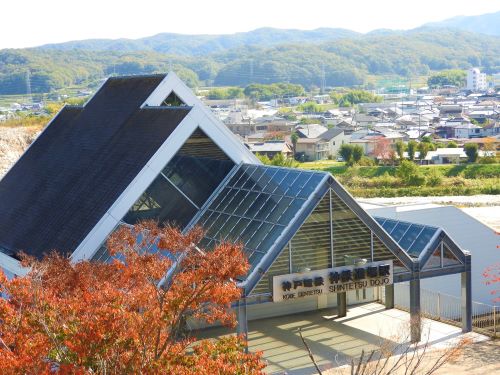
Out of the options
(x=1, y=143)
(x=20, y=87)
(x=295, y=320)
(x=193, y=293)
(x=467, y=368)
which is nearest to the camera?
(x=193, y=293)

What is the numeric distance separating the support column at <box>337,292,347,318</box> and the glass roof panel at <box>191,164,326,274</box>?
4660mm

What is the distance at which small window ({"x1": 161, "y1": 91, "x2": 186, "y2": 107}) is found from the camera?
25.0 m

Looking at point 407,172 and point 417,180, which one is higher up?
point 407,172

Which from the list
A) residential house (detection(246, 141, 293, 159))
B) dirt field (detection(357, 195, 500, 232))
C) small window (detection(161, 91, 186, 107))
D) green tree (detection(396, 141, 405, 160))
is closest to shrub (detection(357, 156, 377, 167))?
green tree (detection(396, 141, 405, 160))

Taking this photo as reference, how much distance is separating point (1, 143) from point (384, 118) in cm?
8342

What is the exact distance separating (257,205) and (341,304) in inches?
201

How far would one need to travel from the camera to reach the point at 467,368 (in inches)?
763

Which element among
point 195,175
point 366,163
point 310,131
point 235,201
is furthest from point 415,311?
point 310,131

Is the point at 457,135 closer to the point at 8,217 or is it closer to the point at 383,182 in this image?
the point at 383,182

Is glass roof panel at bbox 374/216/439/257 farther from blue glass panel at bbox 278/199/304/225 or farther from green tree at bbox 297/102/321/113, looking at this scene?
green tree at bbox 297/102/321/113

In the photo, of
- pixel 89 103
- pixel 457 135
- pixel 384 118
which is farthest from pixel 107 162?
pixel 384 118

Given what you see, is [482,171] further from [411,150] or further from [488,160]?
[411,150]

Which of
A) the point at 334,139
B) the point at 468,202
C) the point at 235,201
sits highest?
the point at 235,201

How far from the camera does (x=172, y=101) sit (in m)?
25.4
